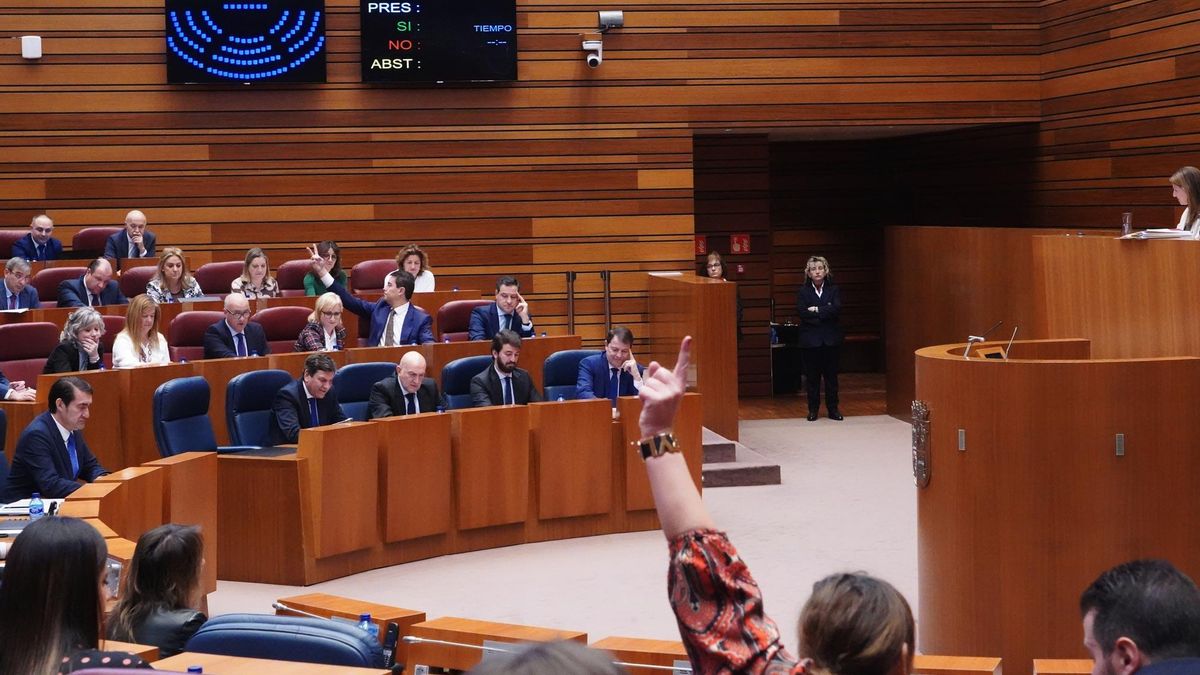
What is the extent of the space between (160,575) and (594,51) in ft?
26.0

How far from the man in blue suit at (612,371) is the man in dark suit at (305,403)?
61.2 inches

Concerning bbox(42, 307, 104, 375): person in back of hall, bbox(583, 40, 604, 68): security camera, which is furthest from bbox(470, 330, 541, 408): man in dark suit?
bbox(583, 40, 604, 68): security camera

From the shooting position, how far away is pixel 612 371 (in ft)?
25.8

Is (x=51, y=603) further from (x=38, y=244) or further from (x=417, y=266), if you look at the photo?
(x=38, y=244)

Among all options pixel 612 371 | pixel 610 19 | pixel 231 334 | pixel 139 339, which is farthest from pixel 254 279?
pixel 610 19

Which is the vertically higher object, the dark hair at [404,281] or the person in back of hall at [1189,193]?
the person in back of hall at [1189,193]

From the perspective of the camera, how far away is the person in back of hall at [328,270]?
9289 millimetres

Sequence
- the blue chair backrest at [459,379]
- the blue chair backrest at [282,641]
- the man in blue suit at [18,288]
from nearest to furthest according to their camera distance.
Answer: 1. the blue chair backrest at [282,641]
2. the blue chair backrest at [459,379]
3. the man in blue suit at [18,288]

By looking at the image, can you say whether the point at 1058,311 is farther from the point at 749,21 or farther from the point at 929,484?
the point at 749,21

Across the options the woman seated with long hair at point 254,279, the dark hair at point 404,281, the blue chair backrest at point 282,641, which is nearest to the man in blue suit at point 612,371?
the dark hair at point 404,281

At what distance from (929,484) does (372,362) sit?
3694 mm

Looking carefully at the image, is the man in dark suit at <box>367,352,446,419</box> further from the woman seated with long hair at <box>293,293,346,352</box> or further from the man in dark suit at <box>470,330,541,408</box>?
the woman seated with long hair at <box>293,293,346,352</box>

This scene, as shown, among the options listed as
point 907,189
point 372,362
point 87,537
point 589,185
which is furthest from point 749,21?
point 87,537

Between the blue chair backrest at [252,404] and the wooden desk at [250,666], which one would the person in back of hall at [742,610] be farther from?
the blue chair backrest at [252,404]
